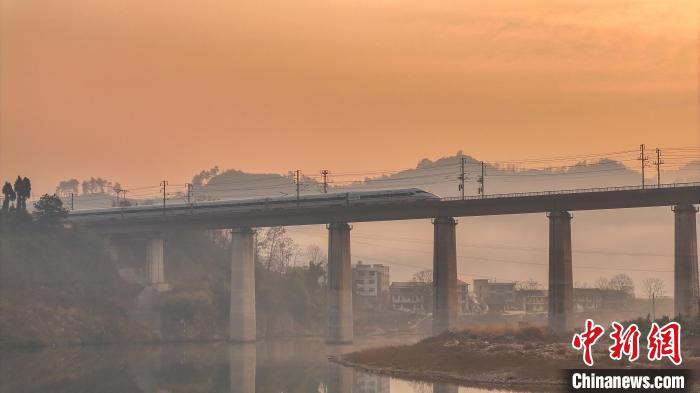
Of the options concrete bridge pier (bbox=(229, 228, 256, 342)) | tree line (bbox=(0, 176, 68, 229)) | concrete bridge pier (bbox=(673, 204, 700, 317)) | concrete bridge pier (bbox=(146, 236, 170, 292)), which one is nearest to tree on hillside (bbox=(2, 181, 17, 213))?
tree line (bbox=(0, 176, 68, 229))

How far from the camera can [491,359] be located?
10319 centimetres

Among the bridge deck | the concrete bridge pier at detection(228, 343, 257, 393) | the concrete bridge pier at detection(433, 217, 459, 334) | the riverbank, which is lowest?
the concrete bridge pier at detection(228, 343, 257, 393)

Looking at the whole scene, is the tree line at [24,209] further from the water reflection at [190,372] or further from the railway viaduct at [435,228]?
the water reflection at [190,372]

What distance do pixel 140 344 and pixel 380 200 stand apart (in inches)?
1502

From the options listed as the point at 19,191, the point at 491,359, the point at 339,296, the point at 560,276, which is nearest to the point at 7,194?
the point at 19,191

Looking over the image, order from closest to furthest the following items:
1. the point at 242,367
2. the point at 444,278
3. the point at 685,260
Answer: the point at 242,367, the point at 685,260, the point at 444,278

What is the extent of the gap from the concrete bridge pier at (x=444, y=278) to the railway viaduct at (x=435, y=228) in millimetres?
122

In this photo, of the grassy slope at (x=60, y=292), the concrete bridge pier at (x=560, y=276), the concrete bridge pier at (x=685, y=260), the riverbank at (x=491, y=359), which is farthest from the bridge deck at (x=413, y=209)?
the riverbank at (x=491, y=359)

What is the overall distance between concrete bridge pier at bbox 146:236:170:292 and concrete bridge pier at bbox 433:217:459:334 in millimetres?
54052

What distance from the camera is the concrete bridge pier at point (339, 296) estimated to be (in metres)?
157

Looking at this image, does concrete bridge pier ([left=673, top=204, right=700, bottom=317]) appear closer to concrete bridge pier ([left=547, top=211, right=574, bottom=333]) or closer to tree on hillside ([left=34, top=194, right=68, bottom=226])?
concrete bridge pier ([left=547, top=211, right=574, bottom=333])

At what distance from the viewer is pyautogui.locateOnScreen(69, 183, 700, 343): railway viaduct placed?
13900 cm

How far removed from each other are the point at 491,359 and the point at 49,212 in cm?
10444

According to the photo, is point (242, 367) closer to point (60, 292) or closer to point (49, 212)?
point (60, 292)
